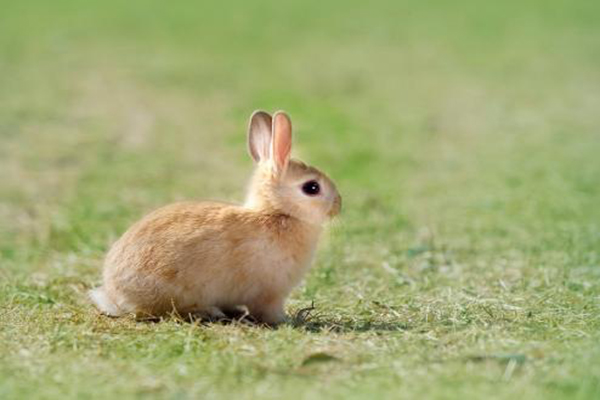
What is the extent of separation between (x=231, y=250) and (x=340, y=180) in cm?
477

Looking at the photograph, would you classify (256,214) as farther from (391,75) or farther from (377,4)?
(377,4)

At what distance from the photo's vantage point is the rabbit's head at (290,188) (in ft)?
17.6

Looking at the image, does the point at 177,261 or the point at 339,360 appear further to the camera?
the point at 177,261

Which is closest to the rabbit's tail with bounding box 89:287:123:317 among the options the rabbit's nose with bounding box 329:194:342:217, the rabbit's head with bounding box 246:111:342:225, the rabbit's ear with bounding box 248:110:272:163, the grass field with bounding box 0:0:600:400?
the grass field with bounding box 0:0:600:400

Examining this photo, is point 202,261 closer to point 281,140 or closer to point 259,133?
point 281,140

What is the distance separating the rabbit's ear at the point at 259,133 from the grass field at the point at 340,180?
35.1 inches

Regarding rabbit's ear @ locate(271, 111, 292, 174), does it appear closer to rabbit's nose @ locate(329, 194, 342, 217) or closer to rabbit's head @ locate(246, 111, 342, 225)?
rabbit's head @ locate(246, 111, 342, 225)

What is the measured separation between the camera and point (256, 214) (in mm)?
5355

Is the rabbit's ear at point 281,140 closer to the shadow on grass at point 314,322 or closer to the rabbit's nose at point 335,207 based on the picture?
the rabbit's nose at point 335,207

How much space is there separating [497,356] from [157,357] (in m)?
1.39

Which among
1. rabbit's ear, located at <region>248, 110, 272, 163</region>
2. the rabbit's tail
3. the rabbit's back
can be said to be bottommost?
the rabbit's tail

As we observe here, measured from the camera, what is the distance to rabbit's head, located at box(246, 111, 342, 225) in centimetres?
537

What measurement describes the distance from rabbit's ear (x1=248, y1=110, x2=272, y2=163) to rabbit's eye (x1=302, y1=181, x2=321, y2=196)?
13.8 inches

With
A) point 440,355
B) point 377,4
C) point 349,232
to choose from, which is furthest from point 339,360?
point 377,4
